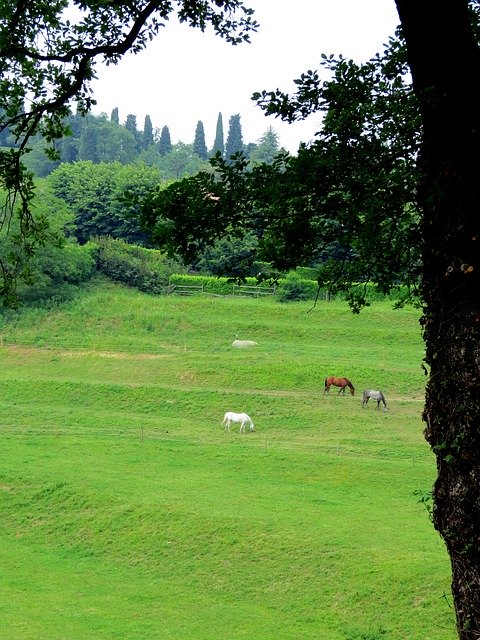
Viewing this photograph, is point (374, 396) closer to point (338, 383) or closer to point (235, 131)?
point (338, 383)

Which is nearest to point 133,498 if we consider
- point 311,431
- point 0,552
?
point 0,552

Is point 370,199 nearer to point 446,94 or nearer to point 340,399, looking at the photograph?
point 446,94

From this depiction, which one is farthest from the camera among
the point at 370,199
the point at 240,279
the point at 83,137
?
the point at 83,137

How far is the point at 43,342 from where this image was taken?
166 feet

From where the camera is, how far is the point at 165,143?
144625 mm

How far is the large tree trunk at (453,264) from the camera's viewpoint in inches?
213

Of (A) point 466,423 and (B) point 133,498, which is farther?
Answer: (B) point 133,498

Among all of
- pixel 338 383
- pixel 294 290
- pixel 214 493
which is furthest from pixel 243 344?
pixel 214 493

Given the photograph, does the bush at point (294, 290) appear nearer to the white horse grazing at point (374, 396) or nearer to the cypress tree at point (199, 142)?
the white horse grazing at point (374, 396)

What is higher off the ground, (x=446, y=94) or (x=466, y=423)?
(x=446, y=94)

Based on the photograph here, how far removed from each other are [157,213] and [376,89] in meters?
2.07

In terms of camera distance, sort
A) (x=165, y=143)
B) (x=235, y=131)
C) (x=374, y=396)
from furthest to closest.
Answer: (x=165, y=143) → (x=235, y=131) → (x=374, y=396)

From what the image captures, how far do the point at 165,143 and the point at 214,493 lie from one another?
411 feet

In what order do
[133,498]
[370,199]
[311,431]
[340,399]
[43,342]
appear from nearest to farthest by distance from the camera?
[370,199] → [133,498] → [311,431] → [340,399] → [43,342]
